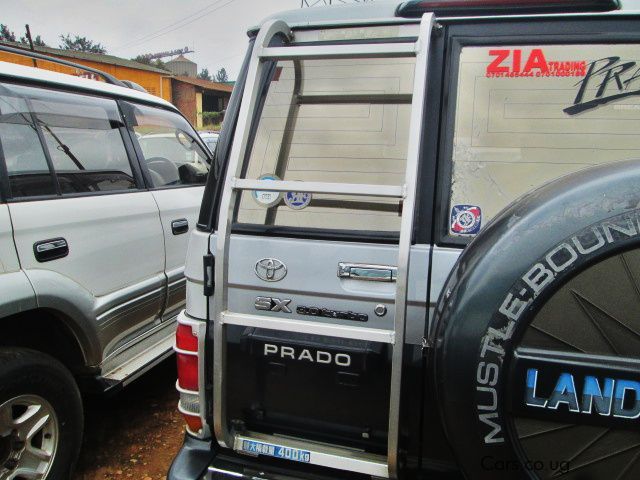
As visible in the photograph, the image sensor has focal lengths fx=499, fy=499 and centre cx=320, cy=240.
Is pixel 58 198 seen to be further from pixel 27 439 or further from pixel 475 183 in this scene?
pixel 475 183

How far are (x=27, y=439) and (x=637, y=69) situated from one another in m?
2.91

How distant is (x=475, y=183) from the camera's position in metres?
1.68

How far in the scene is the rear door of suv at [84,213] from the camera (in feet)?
8.09

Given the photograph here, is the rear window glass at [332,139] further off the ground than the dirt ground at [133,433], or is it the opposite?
the rear window glass at [332,139]

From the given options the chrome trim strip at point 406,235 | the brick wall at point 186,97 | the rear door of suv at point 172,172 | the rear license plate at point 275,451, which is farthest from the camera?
the brick wall at point 186,97

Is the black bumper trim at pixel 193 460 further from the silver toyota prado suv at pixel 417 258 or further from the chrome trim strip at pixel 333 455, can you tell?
the chrome trim strip at pixel 333 455

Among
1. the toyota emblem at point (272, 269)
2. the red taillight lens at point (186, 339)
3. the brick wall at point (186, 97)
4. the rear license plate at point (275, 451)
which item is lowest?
the rear license plate at point (275, 451)

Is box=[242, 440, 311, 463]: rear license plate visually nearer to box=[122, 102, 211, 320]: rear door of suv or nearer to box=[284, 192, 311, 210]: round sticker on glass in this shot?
box=[284, 192, 311, 210]: round sticker on glass

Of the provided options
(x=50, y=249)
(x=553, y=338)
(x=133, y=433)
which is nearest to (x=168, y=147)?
(x=50, y=249)

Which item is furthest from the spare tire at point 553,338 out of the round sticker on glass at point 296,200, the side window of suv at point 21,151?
the side window of suv at point 21,151

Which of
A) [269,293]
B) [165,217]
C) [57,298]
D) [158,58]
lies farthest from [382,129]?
[158,58]

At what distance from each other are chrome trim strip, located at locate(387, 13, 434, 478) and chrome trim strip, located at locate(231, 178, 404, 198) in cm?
5

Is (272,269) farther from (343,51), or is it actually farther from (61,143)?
(61,143)

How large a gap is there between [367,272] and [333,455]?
0.63 metres
